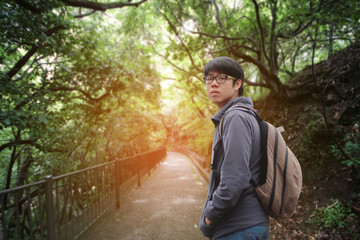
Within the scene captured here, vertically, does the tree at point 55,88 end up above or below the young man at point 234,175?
above

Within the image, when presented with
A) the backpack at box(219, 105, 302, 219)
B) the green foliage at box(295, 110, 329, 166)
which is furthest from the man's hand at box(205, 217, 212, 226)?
the green foliage at box(295, 110, 329, 166)

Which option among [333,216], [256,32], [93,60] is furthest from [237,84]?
[256,32]

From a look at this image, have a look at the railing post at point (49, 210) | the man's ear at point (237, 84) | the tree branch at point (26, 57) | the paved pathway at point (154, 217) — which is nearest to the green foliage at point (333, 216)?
the paved pathway at point (154, 217)

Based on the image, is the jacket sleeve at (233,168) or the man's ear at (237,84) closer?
the jacket sleeve at (233,168)

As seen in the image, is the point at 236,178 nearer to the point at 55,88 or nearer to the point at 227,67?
the point at 227,67

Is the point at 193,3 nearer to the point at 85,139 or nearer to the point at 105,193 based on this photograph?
the point at 85,139

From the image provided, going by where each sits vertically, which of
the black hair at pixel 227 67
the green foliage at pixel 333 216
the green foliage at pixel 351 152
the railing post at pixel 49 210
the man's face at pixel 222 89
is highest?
the black hair at pixel 227 67

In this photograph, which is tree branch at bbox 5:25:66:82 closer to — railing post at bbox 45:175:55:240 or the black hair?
railing post at bbox 45:175:55:240

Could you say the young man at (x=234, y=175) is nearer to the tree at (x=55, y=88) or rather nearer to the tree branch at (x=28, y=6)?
the tree at (x=55, y=88)

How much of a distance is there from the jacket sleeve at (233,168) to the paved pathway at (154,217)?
306cm

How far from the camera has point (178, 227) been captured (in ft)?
13.3

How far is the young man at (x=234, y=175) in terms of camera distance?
116cm

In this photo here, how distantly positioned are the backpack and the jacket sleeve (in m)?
0.16

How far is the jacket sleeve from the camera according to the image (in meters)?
1.14
